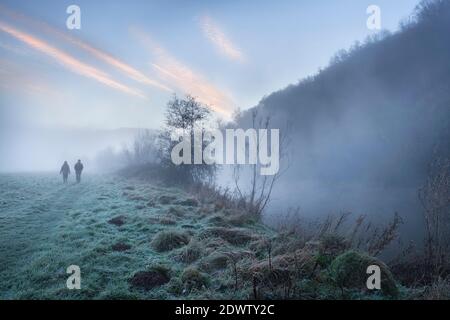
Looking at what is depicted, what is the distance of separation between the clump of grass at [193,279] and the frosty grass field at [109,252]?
0.06 feet

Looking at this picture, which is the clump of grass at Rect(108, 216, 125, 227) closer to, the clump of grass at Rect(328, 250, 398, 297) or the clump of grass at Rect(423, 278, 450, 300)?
the clump of grass at Rect(328, 250, 398, 297)

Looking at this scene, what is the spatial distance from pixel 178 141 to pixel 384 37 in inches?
3543

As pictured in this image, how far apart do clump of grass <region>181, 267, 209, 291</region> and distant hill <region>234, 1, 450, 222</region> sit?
4611 cm

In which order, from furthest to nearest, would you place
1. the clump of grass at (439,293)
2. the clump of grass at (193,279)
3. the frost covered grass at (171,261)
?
the clump of grass at (193,279)
the frost covered grass at (171,261)
the clump of grass at (439,293)

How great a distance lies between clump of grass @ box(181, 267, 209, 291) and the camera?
18.6 feet

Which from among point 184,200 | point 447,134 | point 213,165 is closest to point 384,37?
point 447,134

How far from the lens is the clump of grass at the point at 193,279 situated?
567cm

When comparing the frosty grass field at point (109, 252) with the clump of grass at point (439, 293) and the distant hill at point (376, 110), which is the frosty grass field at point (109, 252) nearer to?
the clump of grass at point (439, 293)

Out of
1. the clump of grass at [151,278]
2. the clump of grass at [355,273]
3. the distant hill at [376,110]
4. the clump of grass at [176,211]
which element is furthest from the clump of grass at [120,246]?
the distant hill at [376,110]

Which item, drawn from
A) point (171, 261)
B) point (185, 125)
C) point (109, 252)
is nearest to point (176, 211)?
point (109, 252)
